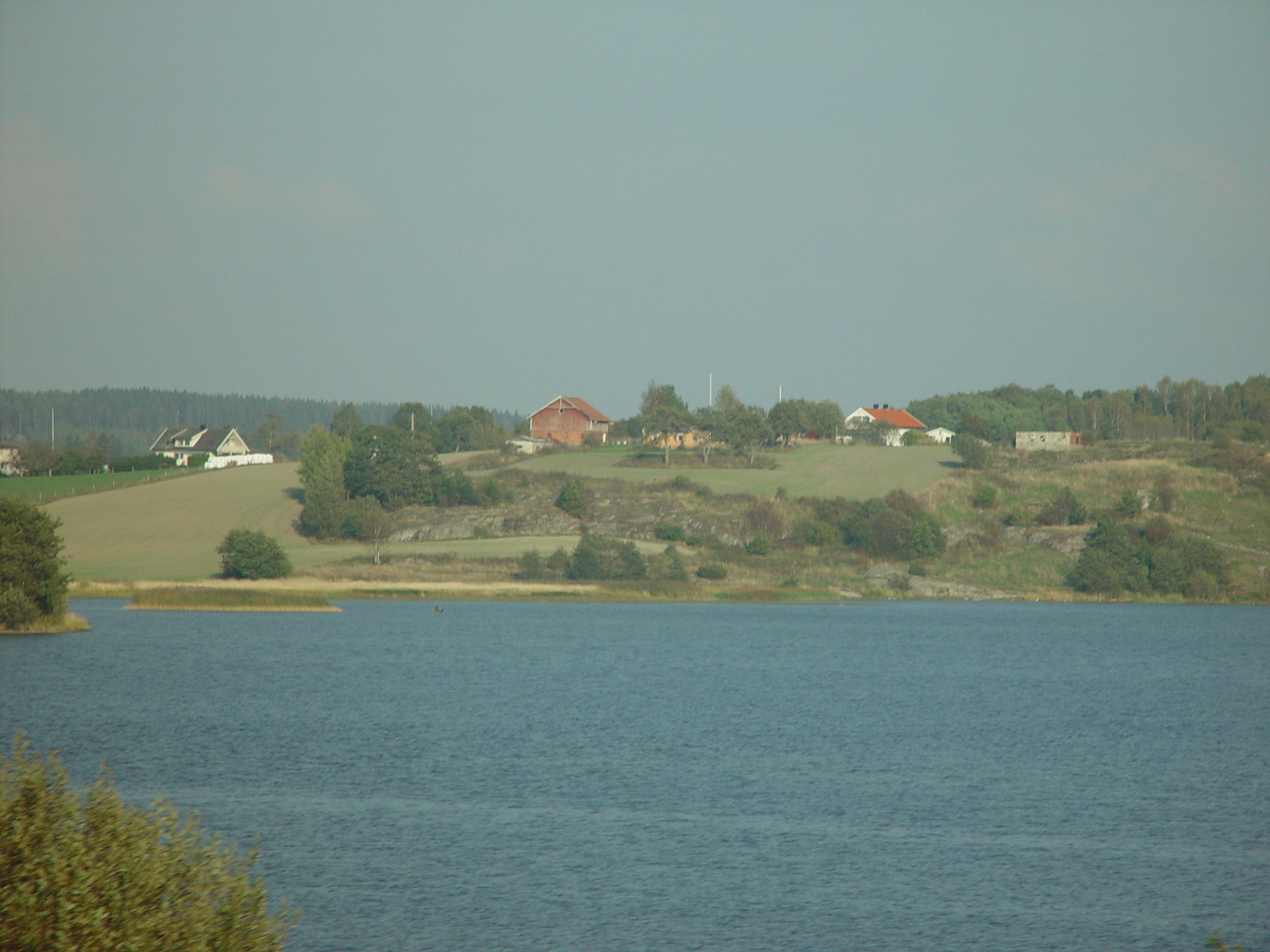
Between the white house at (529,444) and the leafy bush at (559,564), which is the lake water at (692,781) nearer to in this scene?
the leafy bush at (559,564)

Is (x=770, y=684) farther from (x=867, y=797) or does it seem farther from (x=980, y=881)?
(x=980, y=881)

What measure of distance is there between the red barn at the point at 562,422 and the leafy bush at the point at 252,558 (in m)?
89.4

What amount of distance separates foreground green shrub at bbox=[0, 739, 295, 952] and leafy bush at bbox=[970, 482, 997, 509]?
112937 mm

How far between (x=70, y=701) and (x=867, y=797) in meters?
31.4

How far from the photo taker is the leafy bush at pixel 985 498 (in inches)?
4697

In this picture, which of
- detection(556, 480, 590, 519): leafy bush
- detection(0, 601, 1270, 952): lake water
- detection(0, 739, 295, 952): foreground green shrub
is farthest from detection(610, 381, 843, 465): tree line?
detection(0, 739, 295, 952): foreground green shrub

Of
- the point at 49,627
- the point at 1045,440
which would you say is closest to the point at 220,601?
the point at 49,627

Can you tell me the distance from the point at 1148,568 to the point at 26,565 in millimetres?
91793

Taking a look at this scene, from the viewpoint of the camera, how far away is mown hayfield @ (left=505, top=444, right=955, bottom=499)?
126m

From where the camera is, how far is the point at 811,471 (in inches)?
5374

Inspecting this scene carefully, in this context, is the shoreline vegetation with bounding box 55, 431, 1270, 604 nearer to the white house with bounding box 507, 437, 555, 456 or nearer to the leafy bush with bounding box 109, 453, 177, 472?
the white house with bounding box 507, 437, 555, 456

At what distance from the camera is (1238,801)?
34.1 meters

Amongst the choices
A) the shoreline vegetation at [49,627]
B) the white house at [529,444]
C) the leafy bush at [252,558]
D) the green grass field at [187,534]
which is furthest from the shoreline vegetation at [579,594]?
the white house at [529,444]

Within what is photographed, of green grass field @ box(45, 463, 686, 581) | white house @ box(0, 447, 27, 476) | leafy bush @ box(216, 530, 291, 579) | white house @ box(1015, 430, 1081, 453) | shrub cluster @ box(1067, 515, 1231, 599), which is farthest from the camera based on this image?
white house @ box(0, 447, 27, 476)
